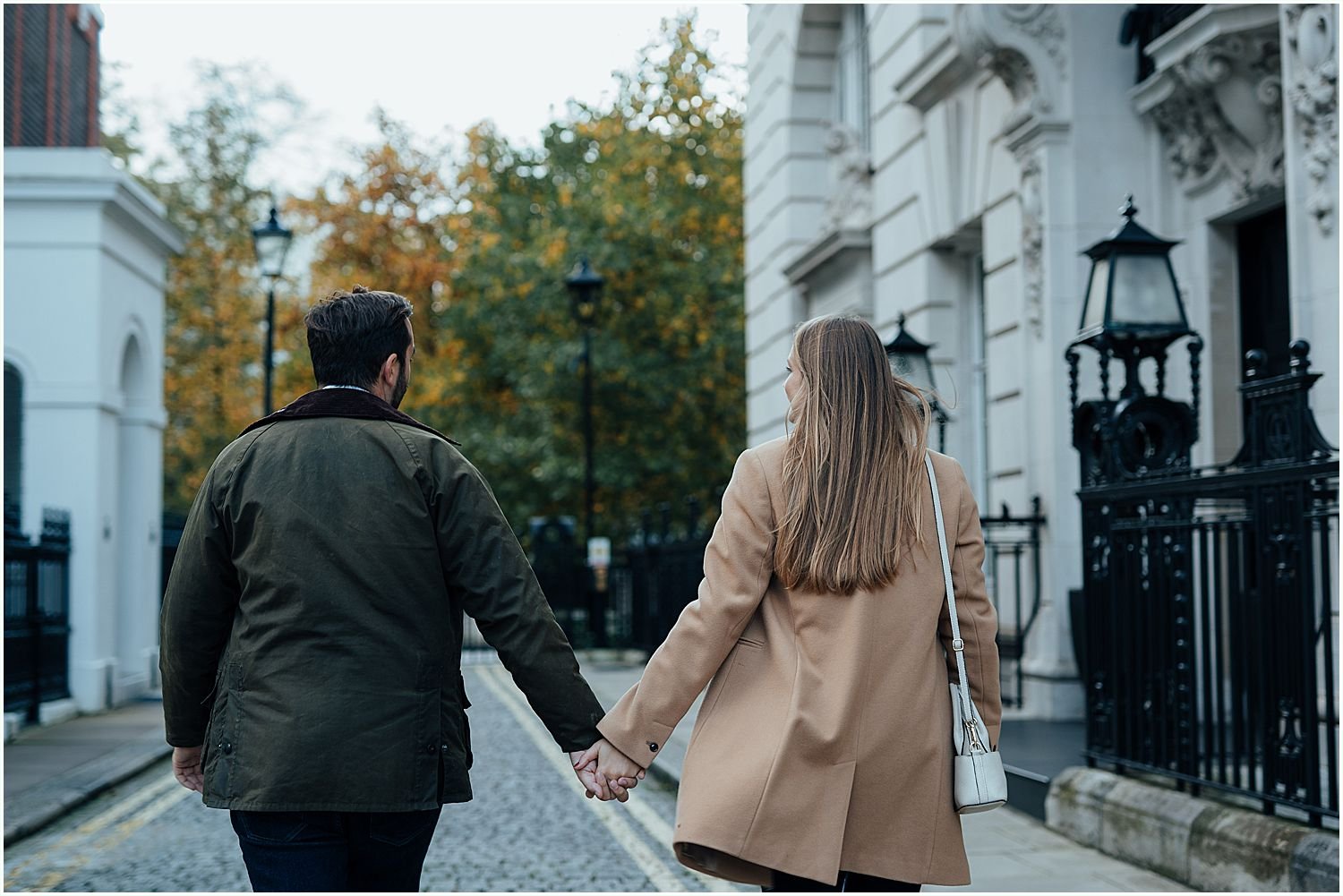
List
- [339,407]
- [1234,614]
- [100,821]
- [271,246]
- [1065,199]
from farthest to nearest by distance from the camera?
[271,246] < [1065,199] < [100,821] < [1234,614] < [339,407]

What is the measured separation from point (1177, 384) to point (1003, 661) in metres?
2.90

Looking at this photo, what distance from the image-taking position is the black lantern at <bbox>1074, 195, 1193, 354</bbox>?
25.7 feet

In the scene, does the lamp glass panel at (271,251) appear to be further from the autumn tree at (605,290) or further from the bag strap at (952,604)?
the bag strap at (952,604)

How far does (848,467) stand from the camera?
3.34m

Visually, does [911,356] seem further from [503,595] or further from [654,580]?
[654,580]

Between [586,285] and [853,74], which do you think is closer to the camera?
[853,74]

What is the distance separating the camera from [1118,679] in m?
7.44

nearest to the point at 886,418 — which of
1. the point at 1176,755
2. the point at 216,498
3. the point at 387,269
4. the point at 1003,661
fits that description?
the point at 216,498

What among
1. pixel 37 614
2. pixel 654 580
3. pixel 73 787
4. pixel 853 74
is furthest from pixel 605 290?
pixel 73 787

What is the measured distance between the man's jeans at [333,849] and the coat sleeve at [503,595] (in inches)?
14.5

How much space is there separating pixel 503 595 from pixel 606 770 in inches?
19.0

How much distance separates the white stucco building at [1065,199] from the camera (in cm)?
880

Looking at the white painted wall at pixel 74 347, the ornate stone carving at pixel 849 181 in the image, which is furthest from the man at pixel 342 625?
the ornate stone carving at pixel 849 181

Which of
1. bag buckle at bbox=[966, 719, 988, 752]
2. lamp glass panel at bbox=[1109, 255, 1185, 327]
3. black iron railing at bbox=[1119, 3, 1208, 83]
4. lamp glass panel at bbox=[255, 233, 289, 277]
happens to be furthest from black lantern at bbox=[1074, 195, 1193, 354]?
lamp glass panel at bbox=[255, 233, 289, 277]
